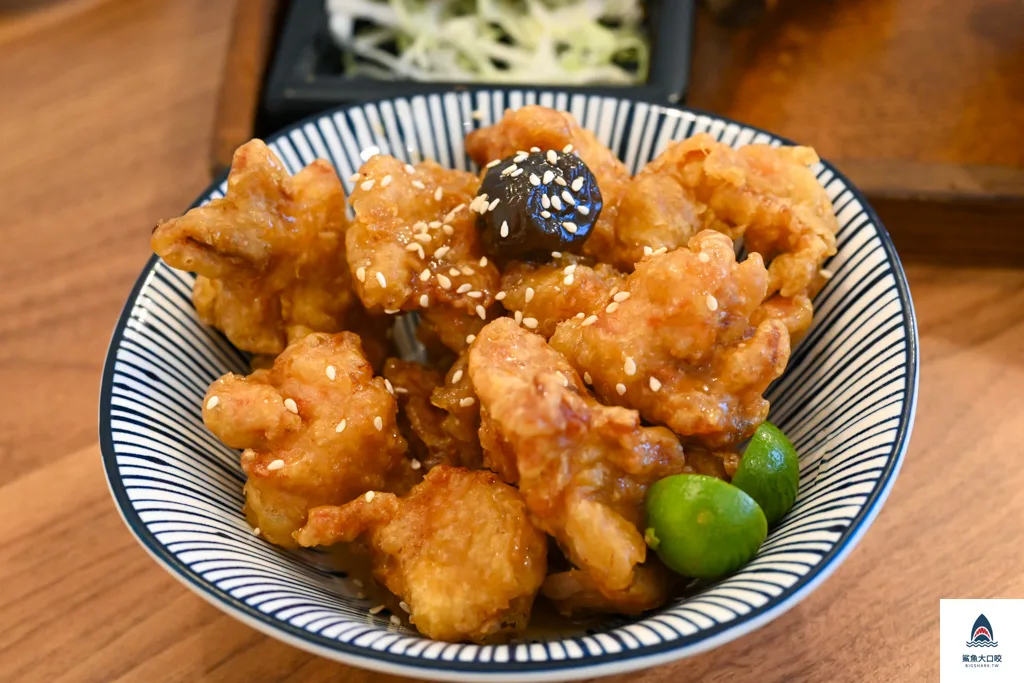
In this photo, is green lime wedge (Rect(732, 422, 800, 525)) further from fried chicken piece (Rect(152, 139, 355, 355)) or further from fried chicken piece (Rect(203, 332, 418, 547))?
fried chicken piece (Rect(152, 139, 355, 355))

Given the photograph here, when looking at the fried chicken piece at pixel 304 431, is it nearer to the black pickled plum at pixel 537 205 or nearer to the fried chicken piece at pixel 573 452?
the fried chicken piece at pixel 573 452

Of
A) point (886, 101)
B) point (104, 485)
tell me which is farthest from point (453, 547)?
point (886, 101)

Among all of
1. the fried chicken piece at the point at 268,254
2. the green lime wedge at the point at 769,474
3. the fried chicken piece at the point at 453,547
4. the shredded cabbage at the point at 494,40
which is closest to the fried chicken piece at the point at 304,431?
the fried chicken piece at the point at 453,547

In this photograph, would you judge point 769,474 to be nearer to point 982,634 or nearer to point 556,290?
point 556,290

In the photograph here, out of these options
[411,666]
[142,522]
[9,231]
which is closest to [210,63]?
[9,231]

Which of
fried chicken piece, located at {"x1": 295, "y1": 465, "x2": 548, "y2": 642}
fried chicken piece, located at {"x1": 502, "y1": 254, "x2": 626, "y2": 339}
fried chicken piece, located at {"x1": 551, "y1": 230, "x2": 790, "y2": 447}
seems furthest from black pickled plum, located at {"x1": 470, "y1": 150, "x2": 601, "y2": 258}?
fried chicken piece, located at {"x1": 295, "y1": 465, "x2": 548, "y2": 642}
